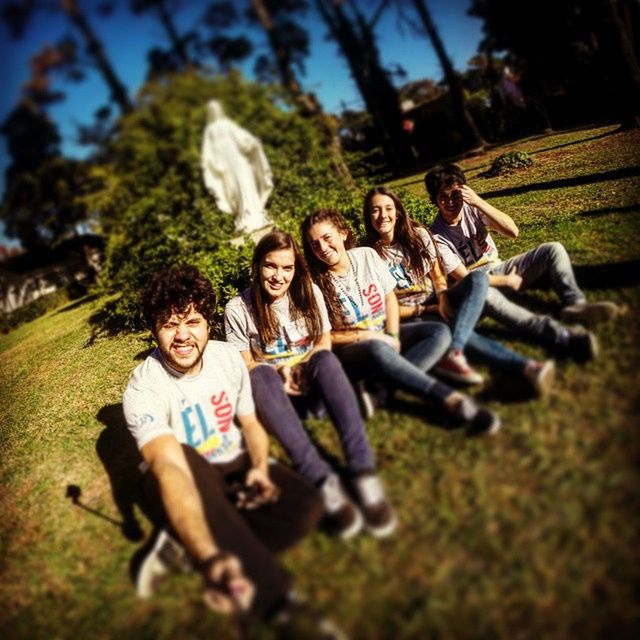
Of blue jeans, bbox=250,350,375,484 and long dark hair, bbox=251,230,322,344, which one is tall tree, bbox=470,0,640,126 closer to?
long dark hair, bbox=251,230,322,344

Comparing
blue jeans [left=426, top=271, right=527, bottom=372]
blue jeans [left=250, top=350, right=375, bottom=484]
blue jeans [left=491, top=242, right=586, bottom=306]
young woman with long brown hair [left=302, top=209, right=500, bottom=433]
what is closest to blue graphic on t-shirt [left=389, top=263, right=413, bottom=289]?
young woman with long brown hair [left=302, top=209, right=500, bottom=433]

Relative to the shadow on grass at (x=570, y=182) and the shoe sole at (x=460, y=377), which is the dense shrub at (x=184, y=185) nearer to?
the shoe sole at (x=460, y=377)

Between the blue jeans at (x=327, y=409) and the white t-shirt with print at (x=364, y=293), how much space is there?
650mm

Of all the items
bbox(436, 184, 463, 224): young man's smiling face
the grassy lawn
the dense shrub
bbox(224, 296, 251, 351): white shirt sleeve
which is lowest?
the grassy lawn

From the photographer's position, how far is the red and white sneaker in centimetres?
288

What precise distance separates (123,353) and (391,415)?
5.38 meters

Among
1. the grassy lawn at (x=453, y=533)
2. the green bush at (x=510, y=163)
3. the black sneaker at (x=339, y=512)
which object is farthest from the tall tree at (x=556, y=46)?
the black sneaker at (x=339, y=512)

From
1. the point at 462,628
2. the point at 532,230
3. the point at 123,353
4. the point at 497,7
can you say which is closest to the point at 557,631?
the point at 462,628

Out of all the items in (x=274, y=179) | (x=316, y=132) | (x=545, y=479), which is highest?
(x=316, y=132)

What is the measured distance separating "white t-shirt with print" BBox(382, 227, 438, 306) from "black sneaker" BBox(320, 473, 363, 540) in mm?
2019

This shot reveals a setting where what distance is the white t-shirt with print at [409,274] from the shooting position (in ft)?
12.2

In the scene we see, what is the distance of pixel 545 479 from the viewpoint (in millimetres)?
2135

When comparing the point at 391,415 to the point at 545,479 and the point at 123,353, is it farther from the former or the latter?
the point at 123,353

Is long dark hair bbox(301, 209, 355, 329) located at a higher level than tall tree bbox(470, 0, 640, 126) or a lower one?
lower
